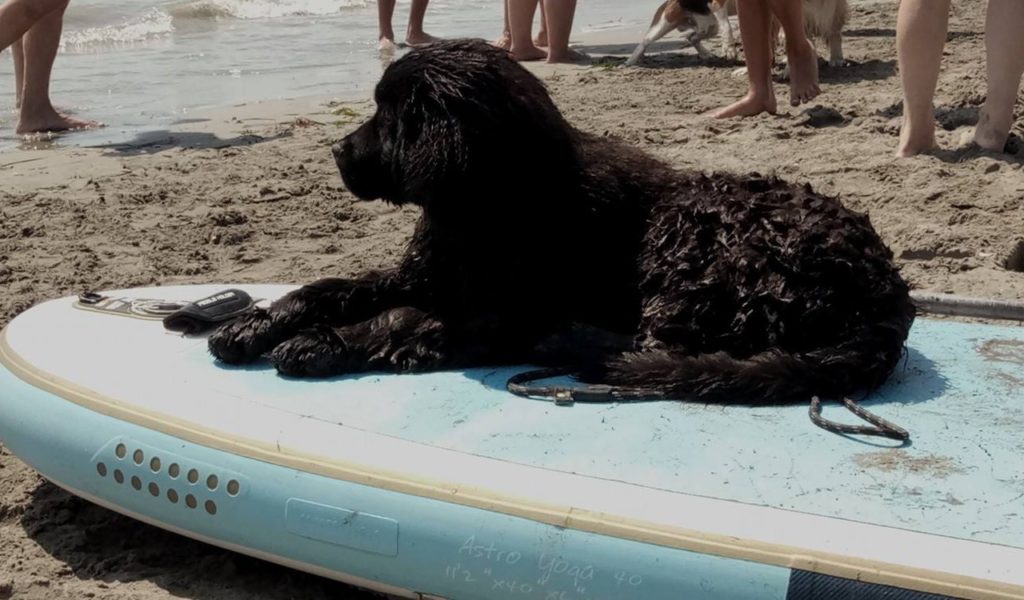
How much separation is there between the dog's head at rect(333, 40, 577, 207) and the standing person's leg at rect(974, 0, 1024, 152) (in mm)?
3022

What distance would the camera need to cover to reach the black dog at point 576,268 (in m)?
2.88

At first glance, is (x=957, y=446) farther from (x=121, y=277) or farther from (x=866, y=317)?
(x=121, y=277)

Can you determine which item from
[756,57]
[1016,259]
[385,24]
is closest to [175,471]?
[1016,259]

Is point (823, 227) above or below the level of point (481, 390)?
above

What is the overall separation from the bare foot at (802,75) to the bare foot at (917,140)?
115cm

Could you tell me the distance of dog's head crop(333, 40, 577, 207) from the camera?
3.02 m

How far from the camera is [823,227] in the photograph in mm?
2951

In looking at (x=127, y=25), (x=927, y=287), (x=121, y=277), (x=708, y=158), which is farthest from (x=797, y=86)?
(x=127, y=25)

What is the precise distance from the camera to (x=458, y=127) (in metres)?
3.01

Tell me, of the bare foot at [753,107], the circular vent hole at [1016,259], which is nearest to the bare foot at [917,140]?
the circular vent hole at [1016,259]

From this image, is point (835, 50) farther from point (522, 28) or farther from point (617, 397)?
point (617, 397)

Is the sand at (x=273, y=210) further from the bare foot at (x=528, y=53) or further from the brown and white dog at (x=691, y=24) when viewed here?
the bare foot at (x=528, y=53)

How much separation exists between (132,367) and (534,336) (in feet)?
3.49

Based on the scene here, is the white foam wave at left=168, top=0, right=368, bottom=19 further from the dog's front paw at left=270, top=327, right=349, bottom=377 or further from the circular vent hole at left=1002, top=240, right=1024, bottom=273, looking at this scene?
the dog's front paw at left=270, top=327, right=349, bottom=377
